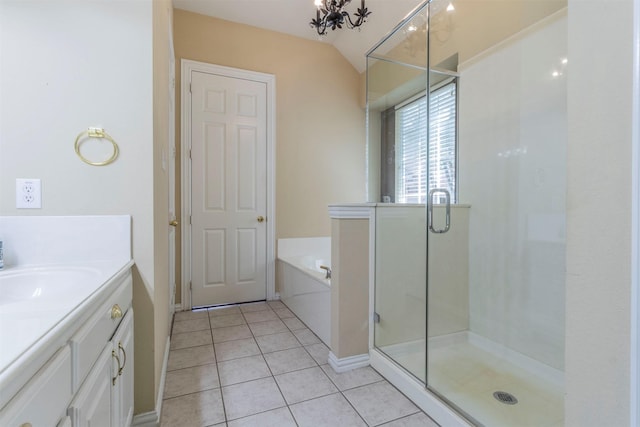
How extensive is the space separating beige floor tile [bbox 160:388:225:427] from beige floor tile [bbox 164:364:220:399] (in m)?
0.05

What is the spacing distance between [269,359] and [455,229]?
1647 millimetres

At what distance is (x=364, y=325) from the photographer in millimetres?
2033

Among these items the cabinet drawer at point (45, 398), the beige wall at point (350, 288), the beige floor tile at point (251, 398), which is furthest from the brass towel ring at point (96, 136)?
the beige floor tile at point (251, 398)

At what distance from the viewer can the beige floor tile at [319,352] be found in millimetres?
2074

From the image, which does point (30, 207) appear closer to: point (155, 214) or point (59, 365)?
point (155, 214)

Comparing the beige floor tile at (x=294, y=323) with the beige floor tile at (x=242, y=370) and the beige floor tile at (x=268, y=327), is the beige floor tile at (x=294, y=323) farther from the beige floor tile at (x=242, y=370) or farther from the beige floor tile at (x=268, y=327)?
the beige floor tile at (x=242, y=370)

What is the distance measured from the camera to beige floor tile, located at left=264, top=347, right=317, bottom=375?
1977 mm

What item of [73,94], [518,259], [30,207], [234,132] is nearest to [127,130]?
[73,94]

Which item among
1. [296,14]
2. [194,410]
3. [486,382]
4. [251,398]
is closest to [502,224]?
[486,382]

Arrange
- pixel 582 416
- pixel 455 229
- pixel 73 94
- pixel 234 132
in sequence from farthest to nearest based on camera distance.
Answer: pixel 234 132 → pixel 455 229 → pixel 73 94 → pixel 582 416

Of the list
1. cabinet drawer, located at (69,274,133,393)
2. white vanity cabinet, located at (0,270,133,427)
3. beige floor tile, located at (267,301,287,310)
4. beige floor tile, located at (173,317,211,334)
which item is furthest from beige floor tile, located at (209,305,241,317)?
cabinet drawer, located at (69,274,133,393)

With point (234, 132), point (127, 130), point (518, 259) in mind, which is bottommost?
point (518, 259)

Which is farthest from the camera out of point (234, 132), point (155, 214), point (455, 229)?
point (234, 132)

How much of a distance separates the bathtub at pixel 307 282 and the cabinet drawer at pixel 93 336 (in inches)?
56.2
